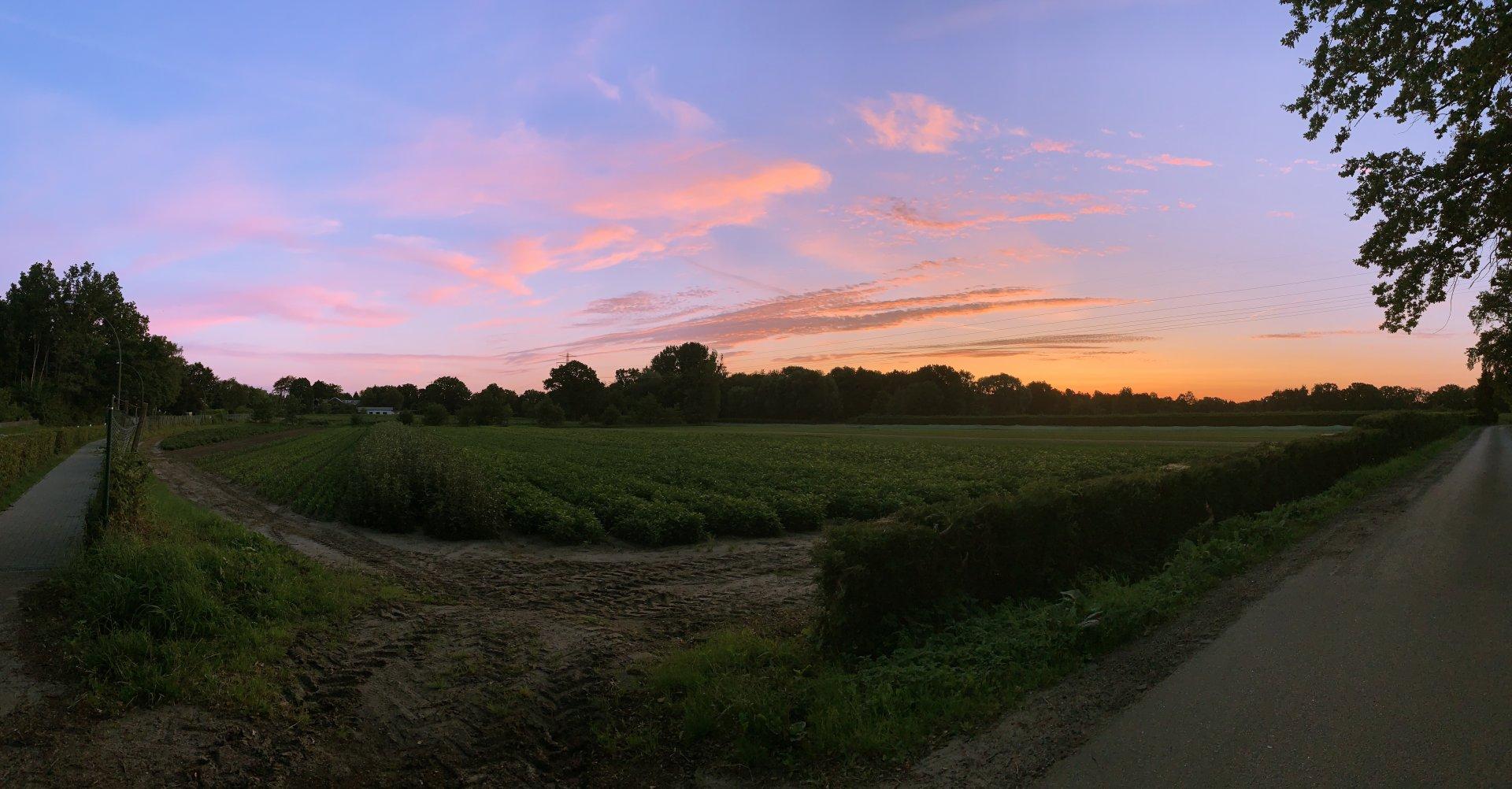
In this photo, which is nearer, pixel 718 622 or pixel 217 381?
pixel 718 622

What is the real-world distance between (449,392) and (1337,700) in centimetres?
17854

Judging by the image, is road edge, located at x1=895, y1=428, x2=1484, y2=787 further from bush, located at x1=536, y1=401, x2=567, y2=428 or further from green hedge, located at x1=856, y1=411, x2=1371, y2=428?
bush, located at x1=536, y1=401, x2=567, y2=428

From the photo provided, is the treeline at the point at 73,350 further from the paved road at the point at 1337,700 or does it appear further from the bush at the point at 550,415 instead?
the paved road at the point at 1337,700

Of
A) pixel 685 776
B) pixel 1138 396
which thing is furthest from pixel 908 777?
pixel 1138 396

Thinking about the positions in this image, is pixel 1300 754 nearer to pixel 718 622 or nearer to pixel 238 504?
pixel 718 622

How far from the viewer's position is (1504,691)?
4.66 metres

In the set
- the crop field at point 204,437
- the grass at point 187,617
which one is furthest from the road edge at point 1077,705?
the crop field at point 204,437

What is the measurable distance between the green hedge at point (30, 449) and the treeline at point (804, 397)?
235ft

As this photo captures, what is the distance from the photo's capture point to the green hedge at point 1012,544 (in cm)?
654

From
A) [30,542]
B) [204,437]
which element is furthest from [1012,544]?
[204,437]

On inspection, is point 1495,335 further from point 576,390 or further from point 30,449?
point 576,390

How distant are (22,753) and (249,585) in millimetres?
3715

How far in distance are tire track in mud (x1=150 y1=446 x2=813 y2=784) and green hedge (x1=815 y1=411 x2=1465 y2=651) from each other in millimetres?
2455

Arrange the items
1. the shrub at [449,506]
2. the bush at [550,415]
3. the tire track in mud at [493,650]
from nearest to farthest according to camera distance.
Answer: the tire track in mud at [493,650] → the shrub at [449,506] → the bush at [550,415]
